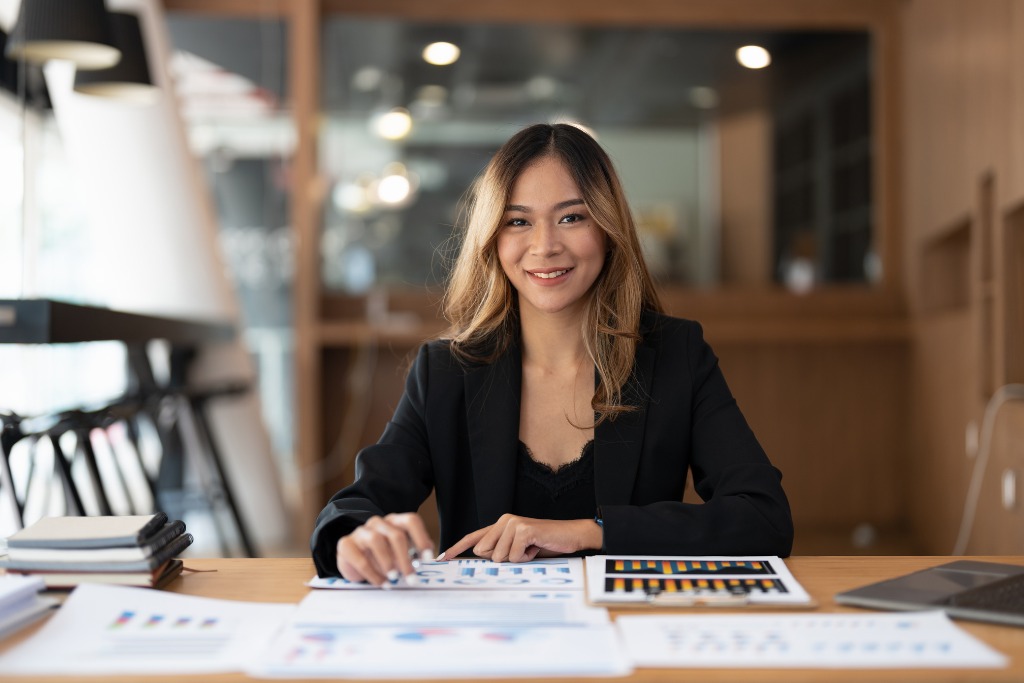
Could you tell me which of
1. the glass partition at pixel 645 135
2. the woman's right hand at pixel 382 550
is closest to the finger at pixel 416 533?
the woman's right hand at pixel 382 550

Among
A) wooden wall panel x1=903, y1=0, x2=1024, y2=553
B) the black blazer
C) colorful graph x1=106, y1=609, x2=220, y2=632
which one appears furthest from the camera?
wooden wall panel x1=903, y1=0, x2=1024, y2=553

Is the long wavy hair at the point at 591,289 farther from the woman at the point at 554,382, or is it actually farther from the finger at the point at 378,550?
the finger at the point at 378,550

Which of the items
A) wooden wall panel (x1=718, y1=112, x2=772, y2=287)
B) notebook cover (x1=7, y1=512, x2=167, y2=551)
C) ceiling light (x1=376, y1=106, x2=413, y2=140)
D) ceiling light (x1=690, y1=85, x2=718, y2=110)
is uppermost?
ceiling light (x1=690, y1=85, x2=718, y2=110)

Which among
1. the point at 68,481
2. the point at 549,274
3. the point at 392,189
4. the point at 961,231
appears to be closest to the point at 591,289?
the point at 549,274

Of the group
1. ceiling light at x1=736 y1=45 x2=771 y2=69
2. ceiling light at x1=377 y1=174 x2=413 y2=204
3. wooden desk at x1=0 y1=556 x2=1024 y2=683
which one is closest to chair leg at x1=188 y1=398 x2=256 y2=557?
ceiling light at x1=377 y1=174 x2=413 y2=204

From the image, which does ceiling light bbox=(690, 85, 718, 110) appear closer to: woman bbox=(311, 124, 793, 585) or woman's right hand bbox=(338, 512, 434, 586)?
woman bbox=(311, 124, 793, 585)

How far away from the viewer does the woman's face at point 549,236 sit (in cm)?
186

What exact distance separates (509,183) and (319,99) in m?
3.53

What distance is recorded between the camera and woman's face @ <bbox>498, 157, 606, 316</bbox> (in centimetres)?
186

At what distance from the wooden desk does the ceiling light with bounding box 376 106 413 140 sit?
4.06m

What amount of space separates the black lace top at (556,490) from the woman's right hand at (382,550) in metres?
0.54

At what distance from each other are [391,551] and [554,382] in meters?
0.73

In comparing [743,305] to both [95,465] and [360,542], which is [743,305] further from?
[360,542]

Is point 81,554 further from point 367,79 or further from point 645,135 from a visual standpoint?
point 645,135
